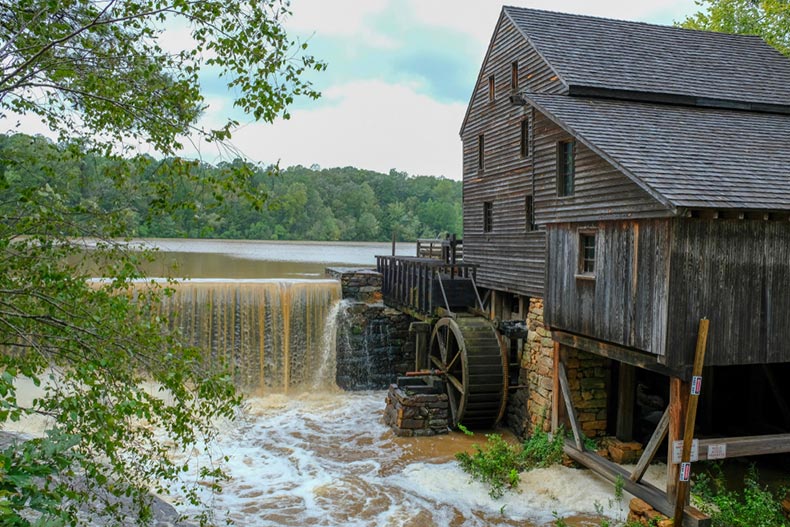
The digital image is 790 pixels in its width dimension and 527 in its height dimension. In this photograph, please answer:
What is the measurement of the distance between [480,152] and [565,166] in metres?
4.87

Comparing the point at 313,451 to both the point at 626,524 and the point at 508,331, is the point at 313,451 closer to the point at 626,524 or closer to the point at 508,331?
the point at 508,331

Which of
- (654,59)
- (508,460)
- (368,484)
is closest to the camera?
(508,460)

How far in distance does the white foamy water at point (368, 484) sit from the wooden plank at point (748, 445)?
6.41 ft

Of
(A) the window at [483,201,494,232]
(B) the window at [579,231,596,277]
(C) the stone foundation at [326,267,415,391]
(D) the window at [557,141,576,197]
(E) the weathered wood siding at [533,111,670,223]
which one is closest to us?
(E) the weathered wood siding at [533,111,670,223]

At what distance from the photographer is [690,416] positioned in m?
8.56

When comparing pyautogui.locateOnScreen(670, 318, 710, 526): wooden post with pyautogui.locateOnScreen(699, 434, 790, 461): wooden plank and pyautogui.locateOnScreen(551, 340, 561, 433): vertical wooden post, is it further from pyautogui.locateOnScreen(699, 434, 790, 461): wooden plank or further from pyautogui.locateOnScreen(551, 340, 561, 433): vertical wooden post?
pyautogui.locateOnScreen(551, 340, 561, 433): vertical wooden post

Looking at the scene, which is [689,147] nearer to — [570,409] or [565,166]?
[565,166]

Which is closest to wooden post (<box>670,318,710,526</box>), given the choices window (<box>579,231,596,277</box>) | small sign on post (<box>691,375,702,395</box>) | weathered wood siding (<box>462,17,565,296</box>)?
small sign on post (<box>691,375,702,395</box>)

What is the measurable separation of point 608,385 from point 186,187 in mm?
9947

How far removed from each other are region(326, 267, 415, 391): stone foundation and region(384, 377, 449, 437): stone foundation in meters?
4.68

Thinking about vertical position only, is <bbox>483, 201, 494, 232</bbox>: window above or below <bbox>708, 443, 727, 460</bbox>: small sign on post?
above

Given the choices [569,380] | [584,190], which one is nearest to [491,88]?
[584,190]

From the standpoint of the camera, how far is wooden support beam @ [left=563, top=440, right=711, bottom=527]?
8.44 m

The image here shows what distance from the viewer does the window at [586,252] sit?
10883mm
